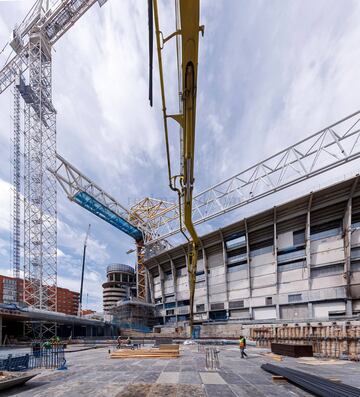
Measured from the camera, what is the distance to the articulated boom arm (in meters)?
51.7

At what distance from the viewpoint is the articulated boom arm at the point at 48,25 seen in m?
51.7

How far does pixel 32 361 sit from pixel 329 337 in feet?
75.0

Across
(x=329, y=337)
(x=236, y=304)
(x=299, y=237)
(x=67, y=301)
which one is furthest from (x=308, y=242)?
(x=67, y=301)

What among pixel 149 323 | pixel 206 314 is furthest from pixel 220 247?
pixel 149 323

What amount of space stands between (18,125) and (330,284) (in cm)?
6340

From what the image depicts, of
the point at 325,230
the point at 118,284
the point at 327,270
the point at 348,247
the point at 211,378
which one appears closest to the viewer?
the point at 211,378

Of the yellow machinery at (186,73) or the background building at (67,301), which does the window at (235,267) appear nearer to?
the yellow machinery at (186,73)

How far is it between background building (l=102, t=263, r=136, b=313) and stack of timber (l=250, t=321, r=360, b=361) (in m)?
80.4

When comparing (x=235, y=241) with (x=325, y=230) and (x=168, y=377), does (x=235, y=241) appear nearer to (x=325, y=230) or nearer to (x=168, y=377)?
(x=325, y=230)

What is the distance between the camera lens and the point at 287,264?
47781 mm

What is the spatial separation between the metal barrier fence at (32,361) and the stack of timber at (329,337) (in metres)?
20.8

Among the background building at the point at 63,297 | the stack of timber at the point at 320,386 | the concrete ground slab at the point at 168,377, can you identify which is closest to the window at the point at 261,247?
the stack of timber at the point at 320,386

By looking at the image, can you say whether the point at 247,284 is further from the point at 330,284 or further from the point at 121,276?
the point at 121,276

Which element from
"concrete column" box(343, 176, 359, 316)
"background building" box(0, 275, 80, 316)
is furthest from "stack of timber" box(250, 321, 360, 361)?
"background building" box(0, 275, 80, 316)
